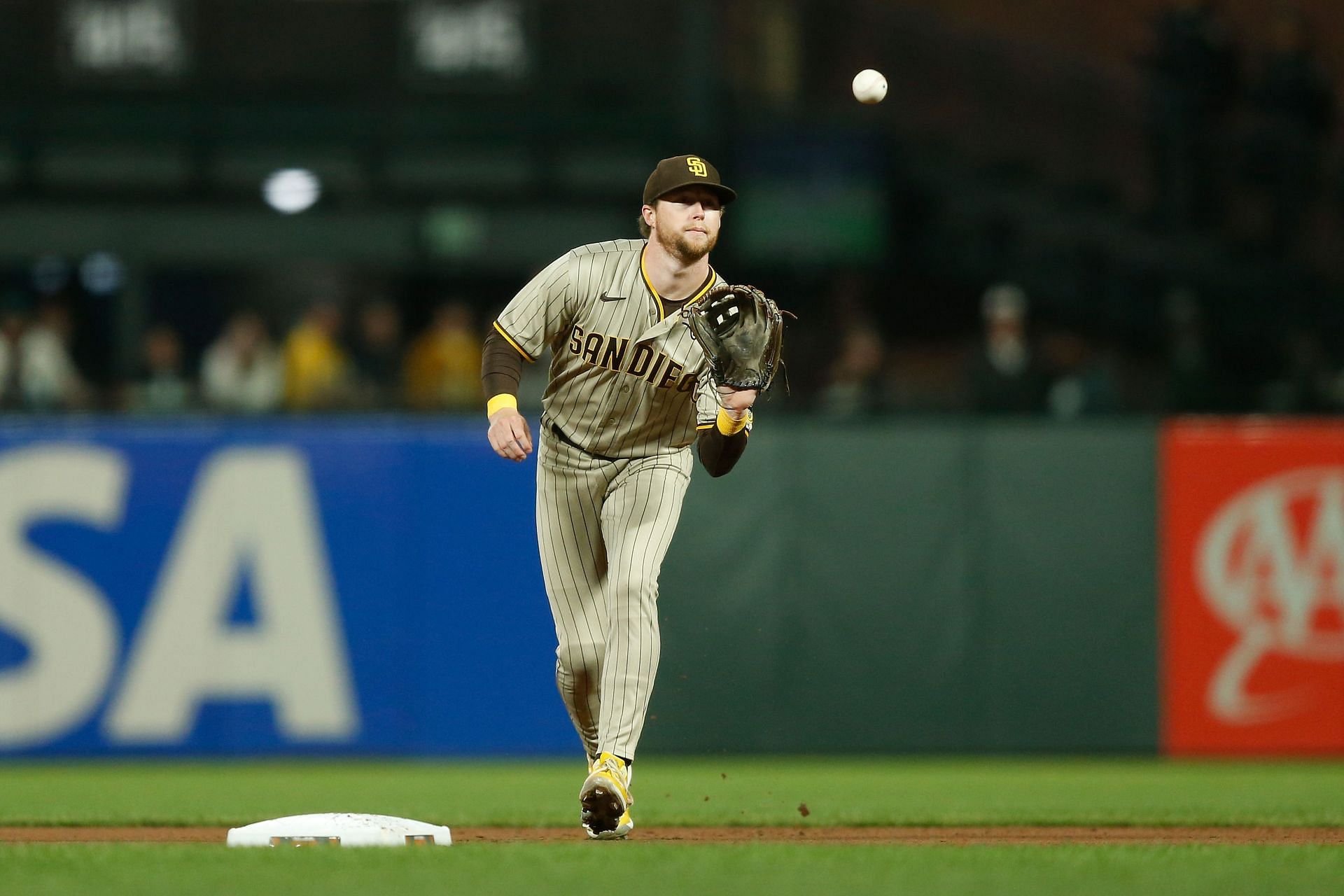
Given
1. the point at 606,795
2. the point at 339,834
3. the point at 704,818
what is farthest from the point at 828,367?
the point at 339,834

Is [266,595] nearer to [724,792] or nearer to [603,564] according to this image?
[724,792]

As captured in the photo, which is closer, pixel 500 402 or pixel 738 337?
pixel 738 337

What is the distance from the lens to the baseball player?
5293 millimetres

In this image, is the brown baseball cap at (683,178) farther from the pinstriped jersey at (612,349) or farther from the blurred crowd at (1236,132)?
the blurred crowd at (1236,132)

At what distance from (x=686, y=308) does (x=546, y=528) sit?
78 centimetres

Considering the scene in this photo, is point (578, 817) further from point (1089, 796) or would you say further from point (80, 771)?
point (80, 771)

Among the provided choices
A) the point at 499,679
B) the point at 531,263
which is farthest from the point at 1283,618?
the point at 531,263

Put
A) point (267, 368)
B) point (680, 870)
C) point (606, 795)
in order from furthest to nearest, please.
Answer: point (267, 368), point (606, 795), point (680, 870)

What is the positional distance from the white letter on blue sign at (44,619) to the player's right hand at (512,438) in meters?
4.55

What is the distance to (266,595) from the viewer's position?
911 centimetres

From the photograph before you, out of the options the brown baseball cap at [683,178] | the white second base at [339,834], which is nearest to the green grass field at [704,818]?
the white second base at [339,834]

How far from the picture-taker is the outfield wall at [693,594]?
9.10 meters

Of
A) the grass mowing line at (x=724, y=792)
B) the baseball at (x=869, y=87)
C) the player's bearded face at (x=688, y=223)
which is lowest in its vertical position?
the grass mowing line at (x=724, y=792)

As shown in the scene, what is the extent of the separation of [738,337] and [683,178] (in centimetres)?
48
